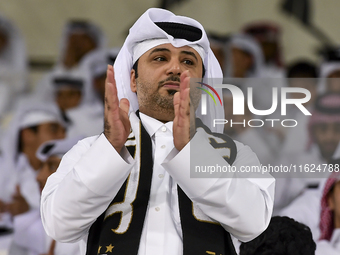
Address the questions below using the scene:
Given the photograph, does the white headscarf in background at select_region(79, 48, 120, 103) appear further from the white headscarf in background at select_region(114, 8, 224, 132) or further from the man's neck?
the man's neck

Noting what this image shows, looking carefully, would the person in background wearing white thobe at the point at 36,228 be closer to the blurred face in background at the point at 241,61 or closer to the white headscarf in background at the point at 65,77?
the white headscarf in background at the point at 65,77

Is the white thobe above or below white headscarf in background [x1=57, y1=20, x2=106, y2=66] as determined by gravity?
below

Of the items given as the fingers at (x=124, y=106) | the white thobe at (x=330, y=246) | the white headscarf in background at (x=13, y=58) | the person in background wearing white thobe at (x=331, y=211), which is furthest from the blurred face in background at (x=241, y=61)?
the fingers at (x=124, y=106)

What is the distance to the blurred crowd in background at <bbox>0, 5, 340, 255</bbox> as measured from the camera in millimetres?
3184

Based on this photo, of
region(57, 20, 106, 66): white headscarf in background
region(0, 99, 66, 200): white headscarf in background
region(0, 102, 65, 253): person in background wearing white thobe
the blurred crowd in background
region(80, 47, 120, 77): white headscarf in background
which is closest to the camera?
the blurred crowd in background

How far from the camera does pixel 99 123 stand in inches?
184

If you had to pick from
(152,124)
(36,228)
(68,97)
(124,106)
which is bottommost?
(36,228)

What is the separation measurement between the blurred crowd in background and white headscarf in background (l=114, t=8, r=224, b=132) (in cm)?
20

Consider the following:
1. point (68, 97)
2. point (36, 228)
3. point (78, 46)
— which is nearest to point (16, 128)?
point (68, 97)

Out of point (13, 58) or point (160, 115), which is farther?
point (13, 58)

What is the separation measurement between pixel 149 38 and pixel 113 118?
1.76 feet

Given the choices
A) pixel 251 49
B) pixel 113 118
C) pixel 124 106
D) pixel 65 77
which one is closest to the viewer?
pixel 113 118

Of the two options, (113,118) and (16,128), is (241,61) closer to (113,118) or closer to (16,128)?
(16,128)

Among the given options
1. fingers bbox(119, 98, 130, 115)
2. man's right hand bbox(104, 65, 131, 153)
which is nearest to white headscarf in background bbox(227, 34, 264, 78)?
fingers bbox(119, 98, 130, 115)
